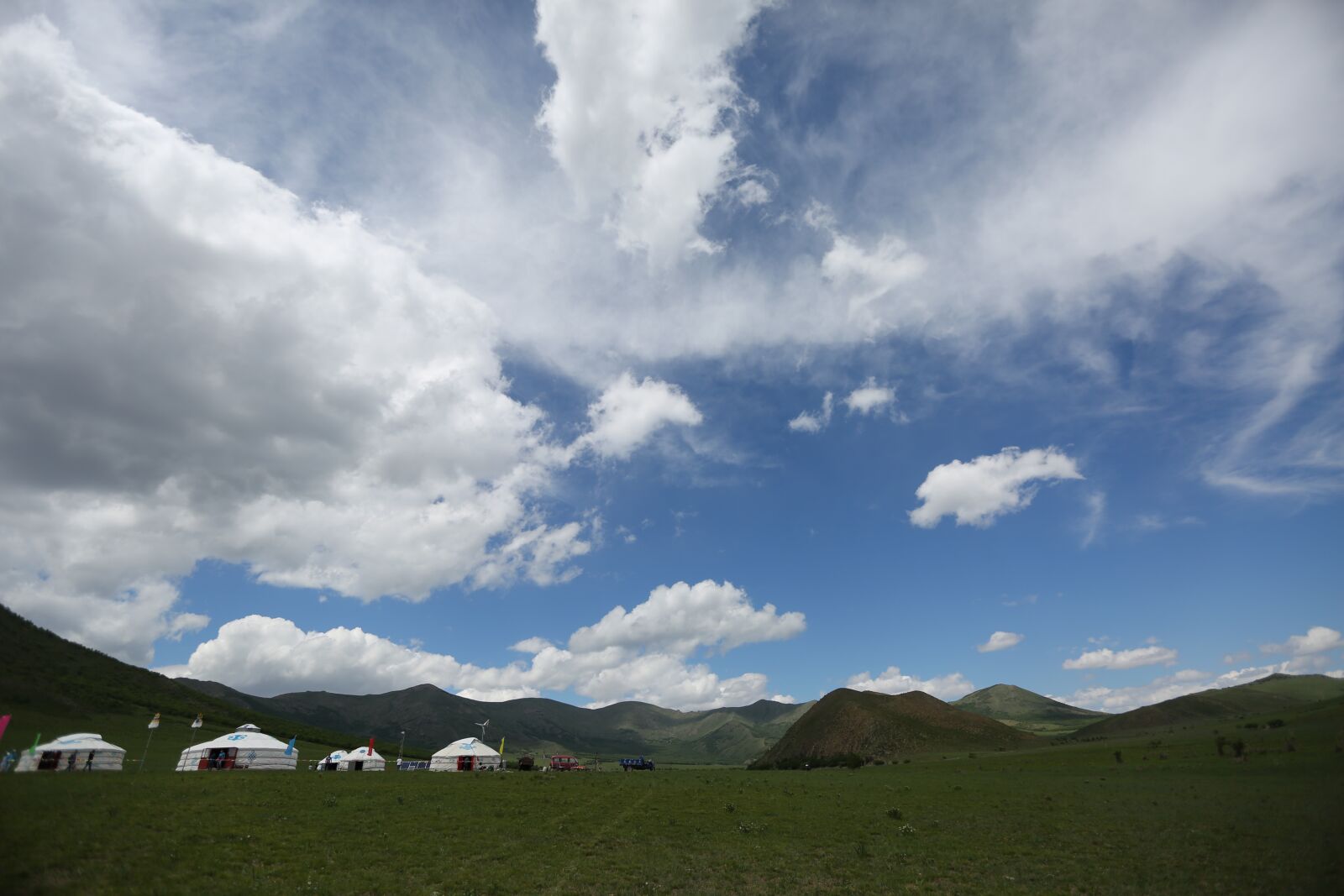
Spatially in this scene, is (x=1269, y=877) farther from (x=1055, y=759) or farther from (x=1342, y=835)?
(x=1055, y=759)

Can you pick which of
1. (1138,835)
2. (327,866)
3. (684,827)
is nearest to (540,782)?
(684,827)

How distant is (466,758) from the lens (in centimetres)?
9625

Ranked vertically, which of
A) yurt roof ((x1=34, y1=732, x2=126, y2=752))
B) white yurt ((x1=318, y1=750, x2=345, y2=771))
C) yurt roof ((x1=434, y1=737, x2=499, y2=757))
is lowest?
white yurt ((x1=318, y1=750, x2=345, y2=771))

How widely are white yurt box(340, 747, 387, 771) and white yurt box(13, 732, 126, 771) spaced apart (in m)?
29.5

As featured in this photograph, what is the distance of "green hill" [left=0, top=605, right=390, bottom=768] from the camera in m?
84.7

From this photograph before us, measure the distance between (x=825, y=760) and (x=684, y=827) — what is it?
474ft

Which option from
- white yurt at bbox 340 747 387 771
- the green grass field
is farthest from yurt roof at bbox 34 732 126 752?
white yurt at bbox 340 747 387 771

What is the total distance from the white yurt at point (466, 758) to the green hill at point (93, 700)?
34.8 metres

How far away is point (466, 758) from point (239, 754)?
103ft

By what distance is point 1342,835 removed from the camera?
1149 centimetres

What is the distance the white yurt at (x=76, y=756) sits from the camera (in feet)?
184

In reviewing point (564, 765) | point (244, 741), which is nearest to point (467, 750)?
→ point (564, 765)

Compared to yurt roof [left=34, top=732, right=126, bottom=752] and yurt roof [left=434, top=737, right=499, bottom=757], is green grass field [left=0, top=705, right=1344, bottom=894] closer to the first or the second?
yurt roof [left=34, top=732, right=126, bottom=752]

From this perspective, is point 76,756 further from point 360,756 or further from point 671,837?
point 671,837
